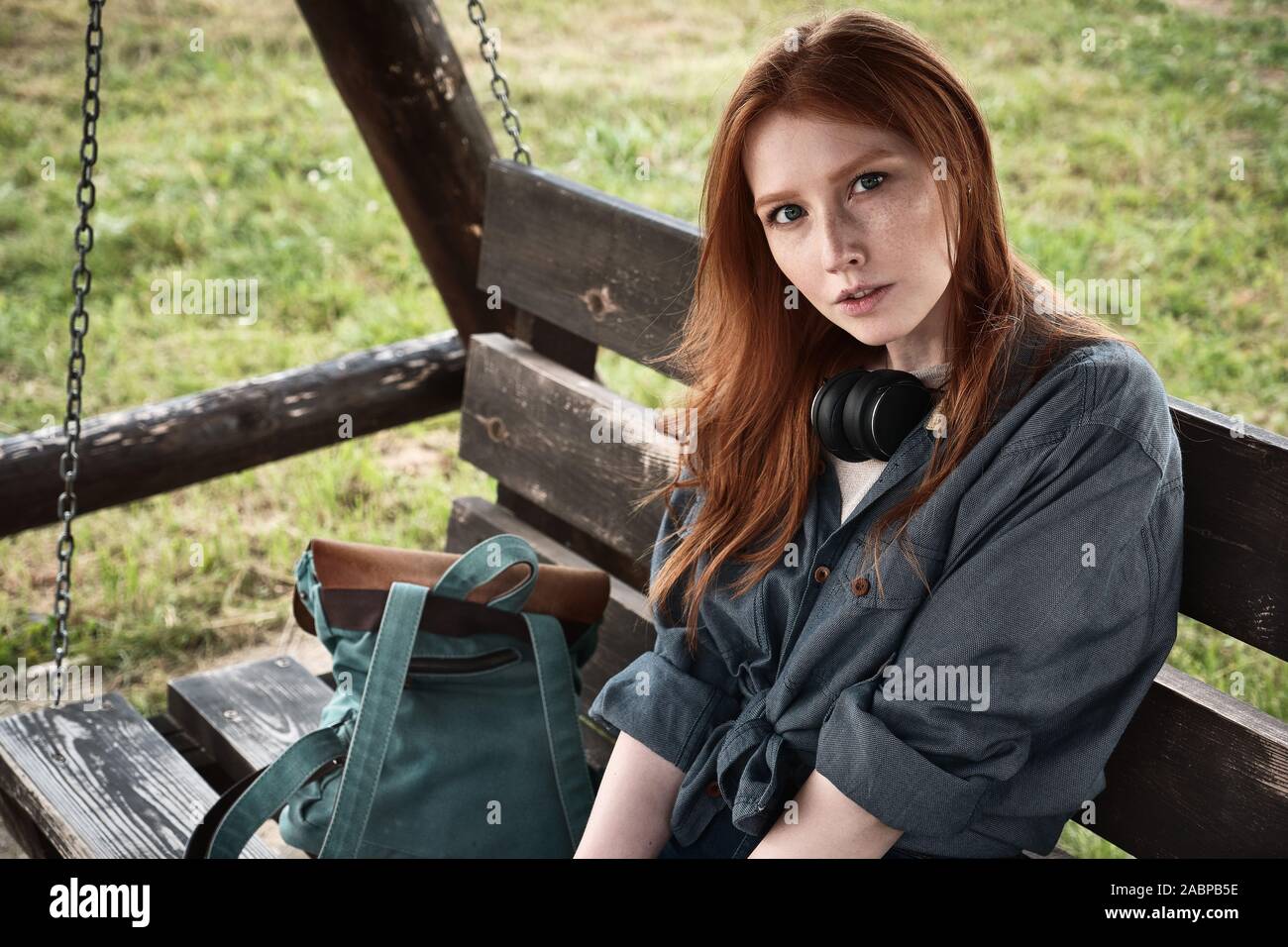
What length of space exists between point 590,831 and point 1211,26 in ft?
24.5

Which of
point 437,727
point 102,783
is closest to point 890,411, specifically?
point 437,727

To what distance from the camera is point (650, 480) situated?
2.56m

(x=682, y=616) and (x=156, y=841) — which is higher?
(x=682, y=616)

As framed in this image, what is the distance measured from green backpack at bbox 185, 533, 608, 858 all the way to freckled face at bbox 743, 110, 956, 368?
30.8 inches

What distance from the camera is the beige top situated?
186 cm

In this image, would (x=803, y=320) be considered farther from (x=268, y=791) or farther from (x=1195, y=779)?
(x=268, y=791)

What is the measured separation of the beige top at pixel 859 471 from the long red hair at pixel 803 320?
0.03 metres

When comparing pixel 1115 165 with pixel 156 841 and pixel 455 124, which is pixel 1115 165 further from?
pixel 156 841

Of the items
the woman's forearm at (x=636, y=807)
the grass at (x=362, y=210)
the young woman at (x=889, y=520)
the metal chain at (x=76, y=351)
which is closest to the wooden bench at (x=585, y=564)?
the young woman at (x=889, y=520)

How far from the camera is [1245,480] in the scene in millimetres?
1689

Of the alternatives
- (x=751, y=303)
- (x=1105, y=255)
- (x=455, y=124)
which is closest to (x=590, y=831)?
(x=751, y=303)

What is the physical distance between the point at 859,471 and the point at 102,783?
1.59 metres

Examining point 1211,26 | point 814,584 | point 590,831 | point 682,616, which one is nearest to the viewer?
point 814,584

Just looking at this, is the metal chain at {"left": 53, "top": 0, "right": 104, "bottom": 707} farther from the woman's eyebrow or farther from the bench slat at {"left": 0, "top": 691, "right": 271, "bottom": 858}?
the woman's eyebrow
